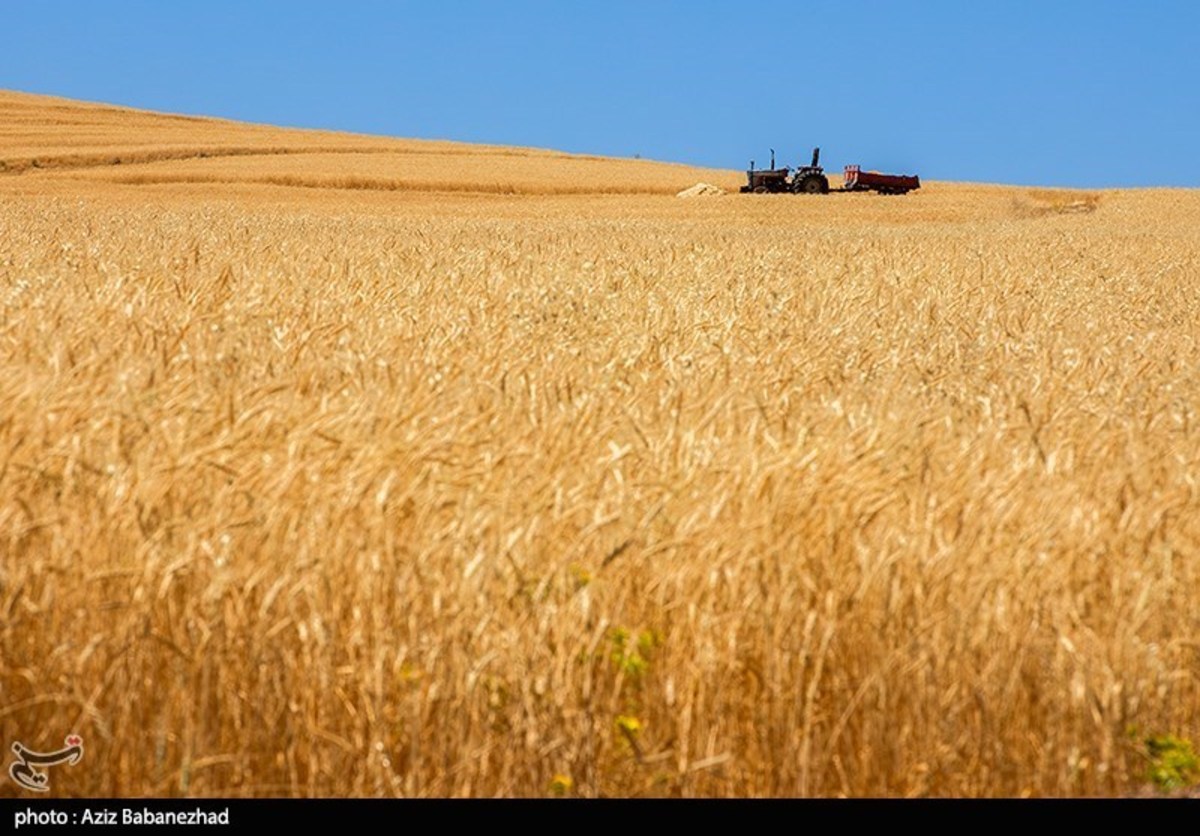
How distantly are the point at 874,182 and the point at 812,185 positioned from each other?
3313mm

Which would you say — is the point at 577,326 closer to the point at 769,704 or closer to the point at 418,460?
the point at 418,460

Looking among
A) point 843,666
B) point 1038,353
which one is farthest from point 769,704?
point 1038,353

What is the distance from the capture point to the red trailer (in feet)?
149

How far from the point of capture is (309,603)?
10.1 feet

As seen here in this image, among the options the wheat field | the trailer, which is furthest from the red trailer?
the wheat field

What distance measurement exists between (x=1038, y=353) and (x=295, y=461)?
4.25 m

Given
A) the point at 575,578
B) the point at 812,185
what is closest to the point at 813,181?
the point at 812,185
